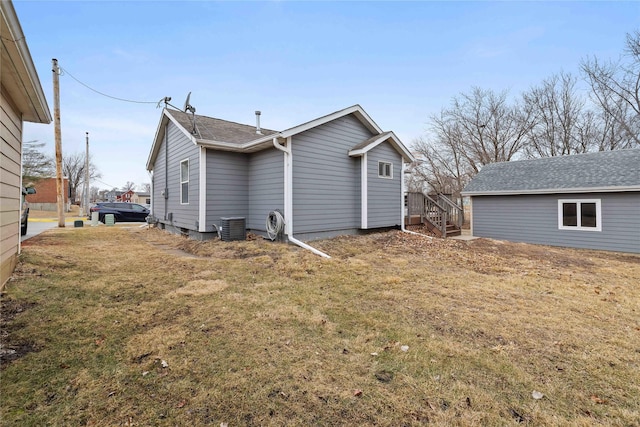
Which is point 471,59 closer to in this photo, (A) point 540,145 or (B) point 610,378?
(A) point 540,145

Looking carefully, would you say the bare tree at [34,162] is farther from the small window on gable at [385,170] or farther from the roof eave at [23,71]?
the small window on gable at [385,170]

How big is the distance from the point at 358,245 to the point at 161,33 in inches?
399

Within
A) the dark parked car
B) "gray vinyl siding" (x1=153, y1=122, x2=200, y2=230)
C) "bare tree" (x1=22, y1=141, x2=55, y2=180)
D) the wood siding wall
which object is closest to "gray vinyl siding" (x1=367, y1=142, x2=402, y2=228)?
"gray vinyl siding" (x1=153, y1=122, x2=200, y2=230)

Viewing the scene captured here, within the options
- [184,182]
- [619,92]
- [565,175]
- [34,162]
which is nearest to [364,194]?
[184,182]

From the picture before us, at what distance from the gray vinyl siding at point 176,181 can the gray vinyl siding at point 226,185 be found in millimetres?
473

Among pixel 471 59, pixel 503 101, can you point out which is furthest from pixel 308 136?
pixel 503 101

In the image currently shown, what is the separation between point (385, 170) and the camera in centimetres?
1061

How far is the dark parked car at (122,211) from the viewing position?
18609 mm

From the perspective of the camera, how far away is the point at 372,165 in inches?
393

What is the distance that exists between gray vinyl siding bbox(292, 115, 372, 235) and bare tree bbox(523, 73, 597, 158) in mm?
18610

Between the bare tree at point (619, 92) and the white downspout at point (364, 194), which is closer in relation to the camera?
the white downspout at point (364, 194)

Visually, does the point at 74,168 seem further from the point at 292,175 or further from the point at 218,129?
the point at 292,175

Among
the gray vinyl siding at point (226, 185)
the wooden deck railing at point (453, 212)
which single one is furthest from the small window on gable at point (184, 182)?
the wooden deck railing at point (453, 212)

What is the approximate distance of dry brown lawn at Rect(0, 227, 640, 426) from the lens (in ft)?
6.48
